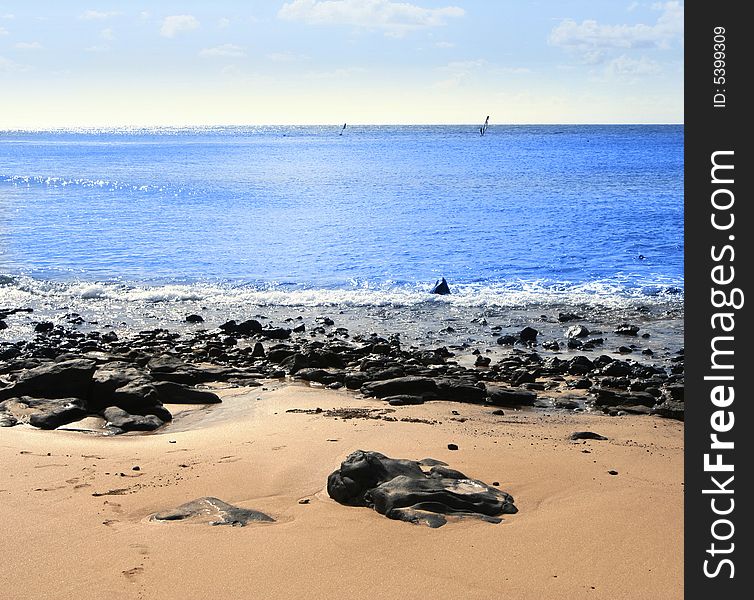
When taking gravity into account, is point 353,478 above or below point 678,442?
above

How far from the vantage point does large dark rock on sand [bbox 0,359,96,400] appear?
12.3 metres

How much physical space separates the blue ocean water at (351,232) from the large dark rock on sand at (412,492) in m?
17.6

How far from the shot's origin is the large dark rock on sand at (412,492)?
705 centimetres

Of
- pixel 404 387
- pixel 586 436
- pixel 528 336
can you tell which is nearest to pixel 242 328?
pixel 528 336

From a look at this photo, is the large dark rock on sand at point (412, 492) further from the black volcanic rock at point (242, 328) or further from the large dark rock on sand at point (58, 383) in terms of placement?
the black volcanic rock at point (242, 328)

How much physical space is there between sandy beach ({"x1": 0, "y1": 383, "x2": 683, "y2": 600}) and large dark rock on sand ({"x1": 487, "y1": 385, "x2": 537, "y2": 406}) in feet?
7.10

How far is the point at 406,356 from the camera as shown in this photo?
17.2m

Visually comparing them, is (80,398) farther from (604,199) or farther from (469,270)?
(604,199)

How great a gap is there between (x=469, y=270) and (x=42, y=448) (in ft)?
73.5

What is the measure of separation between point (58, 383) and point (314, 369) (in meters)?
4.64
